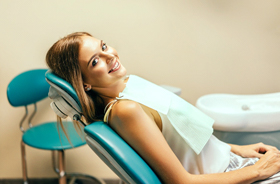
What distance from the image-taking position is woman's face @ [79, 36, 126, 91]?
1076 millimetres

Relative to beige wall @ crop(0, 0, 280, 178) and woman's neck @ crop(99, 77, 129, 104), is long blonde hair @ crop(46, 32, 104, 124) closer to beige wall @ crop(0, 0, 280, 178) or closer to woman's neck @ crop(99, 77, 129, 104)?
woman's neck @ crop(99, 77, 129, 104)

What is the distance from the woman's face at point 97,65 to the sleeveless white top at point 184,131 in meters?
0.09

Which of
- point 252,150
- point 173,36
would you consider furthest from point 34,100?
point 252,150

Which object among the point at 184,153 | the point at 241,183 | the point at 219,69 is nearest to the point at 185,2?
the point at 219,69

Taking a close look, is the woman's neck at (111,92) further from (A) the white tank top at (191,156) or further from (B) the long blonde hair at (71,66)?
(A) the white tank top at (191,156)

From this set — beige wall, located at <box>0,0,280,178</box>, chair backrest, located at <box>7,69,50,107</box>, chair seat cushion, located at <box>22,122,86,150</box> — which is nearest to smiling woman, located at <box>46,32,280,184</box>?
chair seat cushion, located at <box>22,122,86,150</box>

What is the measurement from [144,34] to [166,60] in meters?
0.27

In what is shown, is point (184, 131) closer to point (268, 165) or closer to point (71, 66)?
point (268, 165)

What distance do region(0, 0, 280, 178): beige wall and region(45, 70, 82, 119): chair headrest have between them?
113 cm

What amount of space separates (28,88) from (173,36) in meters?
1.18

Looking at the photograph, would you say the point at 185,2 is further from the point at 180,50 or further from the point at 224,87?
the point at 224,87

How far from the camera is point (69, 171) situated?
2.43 m

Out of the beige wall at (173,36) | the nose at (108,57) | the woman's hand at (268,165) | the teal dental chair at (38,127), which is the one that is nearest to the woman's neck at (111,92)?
the nose at (108,57)

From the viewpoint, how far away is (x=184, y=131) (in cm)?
112
